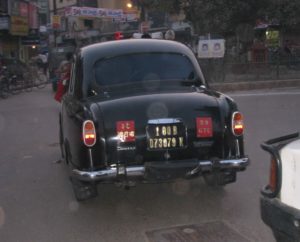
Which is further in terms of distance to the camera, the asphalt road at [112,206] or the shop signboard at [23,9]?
the shop signboard at [23,9]

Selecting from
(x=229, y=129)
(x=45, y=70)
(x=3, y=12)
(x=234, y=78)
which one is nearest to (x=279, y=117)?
(x=229, y=129)

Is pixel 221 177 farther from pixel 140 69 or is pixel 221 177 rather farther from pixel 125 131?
pixel 140 69

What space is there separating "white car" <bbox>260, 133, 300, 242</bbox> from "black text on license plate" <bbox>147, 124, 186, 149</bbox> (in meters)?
2.15

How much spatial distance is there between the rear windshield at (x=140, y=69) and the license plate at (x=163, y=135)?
3.91 feet

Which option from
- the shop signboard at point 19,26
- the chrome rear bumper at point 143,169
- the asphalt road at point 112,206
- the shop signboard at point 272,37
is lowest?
the asphalt road at point 112,206

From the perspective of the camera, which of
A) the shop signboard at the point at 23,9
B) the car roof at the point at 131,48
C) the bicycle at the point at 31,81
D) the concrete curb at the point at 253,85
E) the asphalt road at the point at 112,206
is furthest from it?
the shop signboard at the point at 23,9

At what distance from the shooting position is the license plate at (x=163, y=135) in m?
5.89

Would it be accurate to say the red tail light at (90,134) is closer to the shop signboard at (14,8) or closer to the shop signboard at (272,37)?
the shop signboard at (272,37)

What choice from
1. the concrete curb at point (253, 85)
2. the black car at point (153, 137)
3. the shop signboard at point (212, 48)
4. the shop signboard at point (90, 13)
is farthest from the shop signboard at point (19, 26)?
the black car at point (153, 137)

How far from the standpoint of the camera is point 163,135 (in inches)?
232

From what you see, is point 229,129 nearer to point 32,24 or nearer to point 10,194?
point 10,194

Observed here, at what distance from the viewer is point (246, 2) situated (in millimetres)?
25016

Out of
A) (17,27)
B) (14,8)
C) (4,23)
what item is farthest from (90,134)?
(17,27)

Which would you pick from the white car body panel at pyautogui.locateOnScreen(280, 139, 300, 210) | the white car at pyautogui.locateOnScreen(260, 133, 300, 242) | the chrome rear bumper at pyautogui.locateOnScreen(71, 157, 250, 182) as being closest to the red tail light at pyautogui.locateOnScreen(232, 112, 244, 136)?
the chrome rear bumper at pyautogui.locateOnScreen(71, 157, 250, 182)
